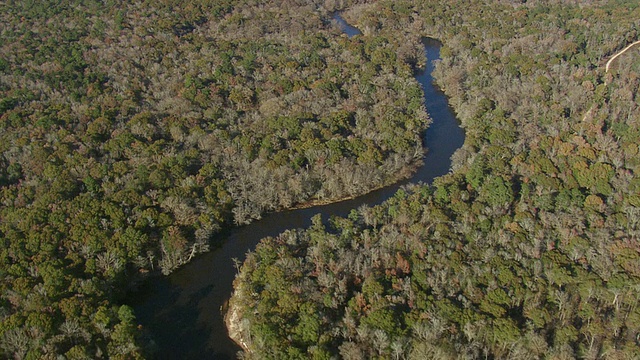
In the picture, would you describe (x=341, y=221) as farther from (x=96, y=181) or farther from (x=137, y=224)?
(x=96, y=181)

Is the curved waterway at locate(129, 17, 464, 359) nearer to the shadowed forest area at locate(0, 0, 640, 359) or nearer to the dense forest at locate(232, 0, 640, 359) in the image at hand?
the shadowed forest area at locate(0, 0, 640, 359)

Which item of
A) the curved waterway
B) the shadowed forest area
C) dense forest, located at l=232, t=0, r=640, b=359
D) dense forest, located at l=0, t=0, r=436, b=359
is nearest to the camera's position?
dense forest, located at l=232, t=0, r=640, b=359

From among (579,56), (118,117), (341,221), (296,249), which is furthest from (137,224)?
(579,56)

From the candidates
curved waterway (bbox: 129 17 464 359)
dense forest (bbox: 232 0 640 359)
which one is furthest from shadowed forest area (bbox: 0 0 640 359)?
curved waterway (bbox: 129 17 464 359)

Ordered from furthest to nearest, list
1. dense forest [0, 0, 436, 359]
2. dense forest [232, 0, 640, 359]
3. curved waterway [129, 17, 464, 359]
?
dense forest [0, 0, 436, 359] < curved waterway [129, 17, 464, 359] < dense forest [232, 0, 640, 359]

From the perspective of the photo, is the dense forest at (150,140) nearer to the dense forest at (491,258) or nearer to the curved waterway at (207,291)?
the curved waterway at (207,291)

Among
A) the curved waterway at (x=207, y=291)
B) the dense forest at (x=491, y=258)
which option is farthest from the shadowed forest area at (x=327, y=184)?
the curved waterway at (x=207, y=291)
